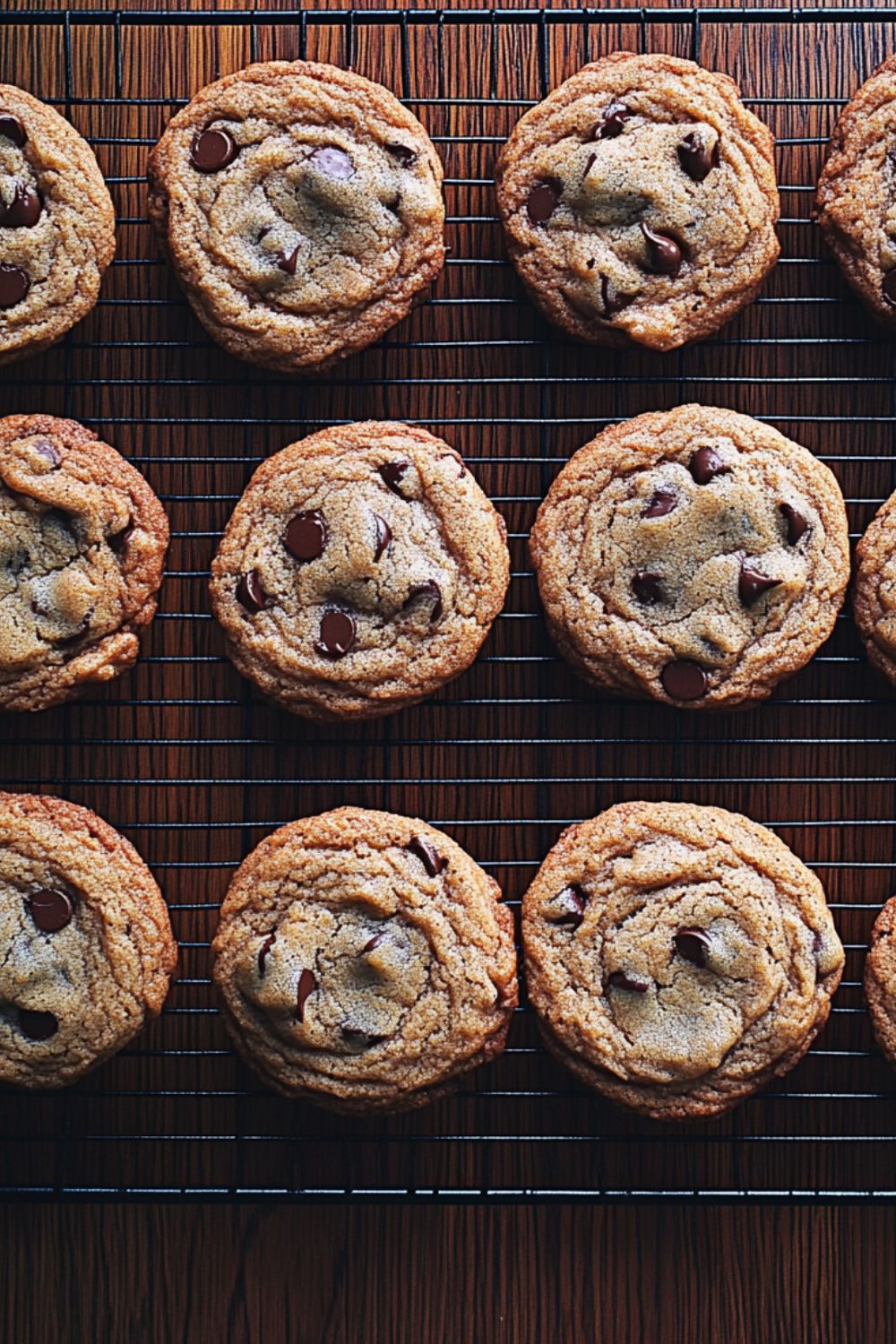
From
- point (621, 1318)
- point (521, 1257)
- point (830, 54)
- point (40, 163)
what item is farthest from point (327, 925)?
point (830, 54)

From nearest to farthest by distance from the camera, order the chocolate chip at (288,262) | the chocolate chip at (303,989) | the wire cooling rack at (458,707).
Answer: the chocolate chip at (303,989) → the chocolate chip at (288,262) → the wire cooling rack at (458,707)

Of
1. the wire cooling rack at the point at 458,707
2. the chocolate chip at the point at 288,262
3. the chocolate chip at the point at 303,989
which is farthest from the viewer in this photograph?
the wire cooling rack at the point at 458,707

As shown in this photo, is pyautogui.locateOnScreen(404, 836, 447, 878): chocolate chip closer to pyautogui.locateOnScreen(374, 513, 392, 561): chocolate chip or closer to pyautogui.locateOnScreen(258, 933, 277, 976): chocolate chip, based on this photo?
pyautogui.locateOnScreen(258, 933, 277, 976): chocolate chip

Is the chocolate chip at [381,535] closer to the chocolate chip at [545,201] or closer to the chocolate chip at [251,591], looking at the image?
the chocolate chip at [251,591]

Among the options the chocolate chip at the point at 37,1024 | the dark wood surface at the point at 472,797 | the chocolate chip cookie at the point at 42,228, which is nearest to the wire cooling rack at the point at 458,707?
the dark wood surface at the point at 472,797

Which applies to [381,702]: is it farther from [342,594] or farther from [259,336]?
[259,336]

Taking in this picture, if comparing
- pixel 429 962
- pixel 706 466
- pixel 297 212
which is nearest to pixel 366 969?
pixel 429 962

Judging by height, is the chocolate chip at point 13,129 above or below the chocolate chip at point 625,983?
above
